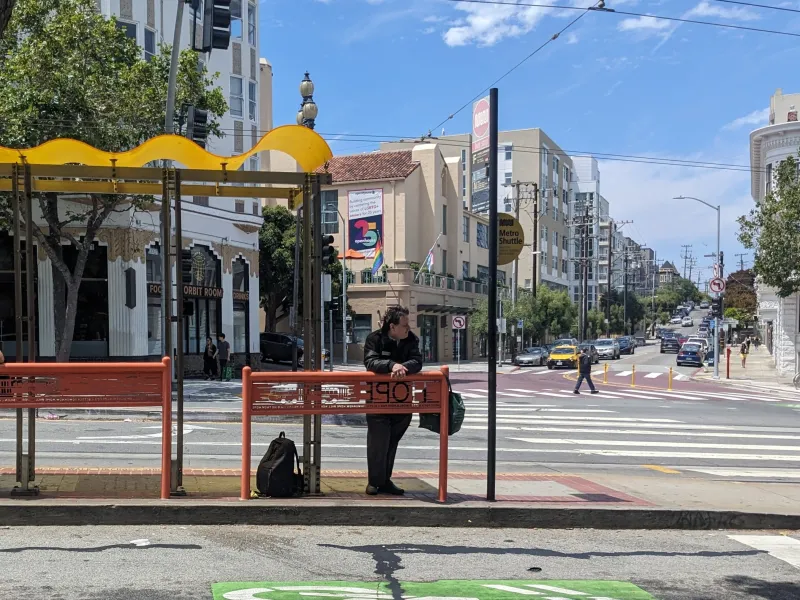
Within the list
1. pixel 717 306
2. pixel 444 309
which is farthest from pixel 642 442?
pixel 444 309

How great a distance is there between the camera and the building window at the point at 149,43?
28.7 meters

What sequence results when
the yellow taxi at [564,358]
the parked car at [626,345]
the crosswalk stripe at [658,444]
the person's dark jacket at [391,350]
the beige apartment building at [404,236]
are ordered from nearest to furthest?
the person's dark jacket at [391,350] < the crosswalk stripe at [658,444] < the yellow taxi at [564,358] < the beige apartment building at [404,236] < the parked car at [626,345]

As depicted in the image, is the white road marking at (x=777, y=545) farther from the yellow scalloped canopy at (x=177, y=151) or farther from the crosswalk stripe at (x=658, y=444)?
the crosswalk stripe at (x=658, y=444)

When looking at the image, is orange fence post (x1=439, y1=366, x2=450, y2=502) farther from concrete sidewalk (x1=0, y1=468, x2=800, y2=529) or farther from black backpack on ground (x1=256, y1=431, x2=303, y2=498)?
black backpack on ground (x1=256, y1=431, x2=303, y2=498)

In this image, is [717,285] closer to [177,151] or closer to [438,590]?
[177,151]

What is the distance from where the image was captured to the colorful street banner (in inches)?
190

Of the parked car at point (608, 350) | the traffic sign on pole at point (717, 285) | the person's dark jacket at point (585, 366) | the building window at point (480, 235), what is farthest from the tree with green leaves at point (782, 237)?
the building window at point (480, 235)

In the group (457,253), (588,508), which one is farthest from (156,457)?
(457,253)

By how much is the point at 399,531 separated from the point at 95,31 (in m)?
19.1

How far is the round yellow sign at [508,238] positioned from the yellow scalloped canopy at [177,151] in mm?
1878

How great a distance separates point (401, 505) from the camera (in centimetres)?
679

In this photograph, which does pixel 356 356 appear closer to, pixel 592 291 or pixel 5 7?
pixel 5 7

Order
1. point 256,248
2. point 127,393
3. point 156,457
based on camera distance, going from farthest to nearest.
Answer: point 256,248 < point 156,457 < point 127,393

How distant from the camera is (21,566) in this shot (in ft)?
17.2
